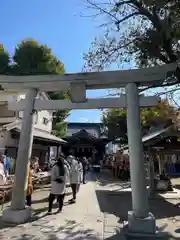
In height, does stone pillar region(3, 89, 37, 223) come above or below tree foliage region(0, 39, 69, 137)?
below

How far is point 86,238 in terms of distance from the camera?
5.63 metres

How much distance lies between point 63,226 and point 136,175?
7.51 ft

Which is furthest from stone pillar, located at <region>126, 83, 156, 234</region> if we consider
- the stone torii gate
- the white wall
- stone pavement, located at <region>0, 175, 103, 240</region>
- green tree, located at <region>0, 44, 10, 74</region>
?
green tree, located at <region>0, 44, 10, 74</region>

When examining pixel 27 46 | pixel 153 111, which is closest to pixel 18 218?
pixel 153 111

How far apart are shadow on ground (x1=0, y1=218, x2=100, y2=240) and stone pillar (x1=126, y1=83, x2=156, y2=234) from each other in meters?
1.14

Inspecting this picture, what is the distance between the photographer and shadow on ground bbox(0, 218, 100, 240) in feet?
18.4

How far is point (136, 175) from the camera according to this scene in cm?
657

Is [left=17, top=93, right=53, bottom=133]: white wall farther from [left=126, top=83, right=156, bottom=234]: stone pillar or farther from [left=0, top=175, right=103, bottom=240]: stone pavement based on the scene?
[left=126, top=83, right=156, bottom=234]: stone pillar

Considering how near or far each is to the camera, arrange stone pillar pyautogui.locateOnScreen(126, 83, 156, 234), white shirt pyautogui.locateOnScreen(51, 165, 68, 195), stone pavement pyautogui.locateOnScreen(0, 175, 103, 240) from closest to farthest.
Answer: stone pavement pyautogui.locateOnScreen(0, 175, 103, 240) → stone pillar pyautogui.locateOnScreen(126, 83, 156, 234) → white shirt pyautogui.locateOnScreen(51, 165, 68, 195)

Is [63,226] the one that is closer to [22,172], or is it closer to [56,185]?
[56,185]

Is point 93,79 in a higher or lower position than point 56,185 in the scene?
higher

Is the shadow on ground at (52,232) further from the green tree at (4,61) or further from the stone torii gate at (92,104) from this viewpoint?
the green tree at (4,61)

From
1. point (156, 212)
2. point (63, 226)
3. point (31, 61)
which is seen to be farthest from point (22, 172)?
point (31, 61)

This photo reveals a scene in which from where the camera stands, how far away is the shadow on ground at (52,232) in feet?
18.4
